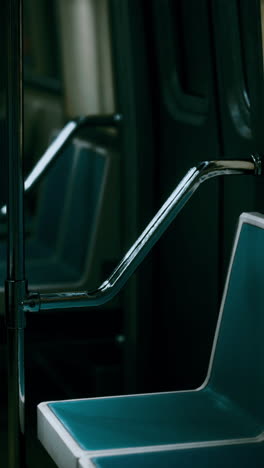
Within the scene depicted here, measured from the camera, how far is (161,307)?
285cm

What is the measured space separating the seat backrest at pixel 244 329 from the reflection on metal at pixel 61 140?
33.1 inches

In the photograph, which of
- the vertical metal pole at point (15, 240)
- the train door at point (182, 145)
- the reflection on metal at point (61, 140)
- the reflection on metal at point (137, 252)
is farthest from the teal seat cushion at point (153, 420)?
the reflection on metal at point (61, 140)

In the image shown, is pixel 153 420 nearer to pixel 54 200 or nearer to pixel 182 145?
pixel 182 145

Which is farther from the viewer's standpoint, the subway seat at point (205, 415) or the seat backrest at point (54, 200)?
the seat backrest at point (54, 200)

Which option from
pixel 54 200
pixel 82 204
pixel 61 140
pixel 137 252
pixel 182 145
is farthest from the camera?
pixel 54 200

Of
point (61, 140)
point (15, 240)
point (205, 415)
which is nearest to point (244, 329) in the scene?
point (205, 415)

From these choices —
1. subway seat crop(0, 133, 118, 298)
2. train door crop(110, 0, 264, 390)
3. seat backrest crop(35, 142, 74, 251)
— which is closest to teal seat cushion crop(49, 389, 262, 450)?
train door crop(110, 0, 264, 390)

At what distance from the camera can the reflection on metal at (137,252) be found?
70.0 inches

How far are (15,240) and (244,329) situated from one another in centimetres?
51

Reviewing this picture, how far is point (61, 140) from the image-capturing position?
2965 mm

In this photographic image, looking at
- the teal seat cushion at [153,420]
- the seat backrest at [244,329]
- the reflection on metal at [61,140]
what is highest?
the reflection on metal at [61,140]

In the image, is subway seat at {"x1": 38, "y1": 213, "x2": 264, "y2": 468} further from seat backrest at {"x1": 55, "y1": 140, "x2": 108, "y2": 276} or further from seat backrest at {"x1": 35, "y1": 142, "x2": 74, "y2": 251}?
seat backrest at {"x1": 35, "y1": 142, "x2": 74, "y2": 251}

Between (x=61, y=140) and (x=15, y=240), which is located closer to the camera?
(x=15, y=240)

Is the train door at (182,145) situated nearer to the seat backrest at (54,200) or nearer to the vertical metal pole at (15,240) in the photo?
the vertical metal pole at (15,240)
